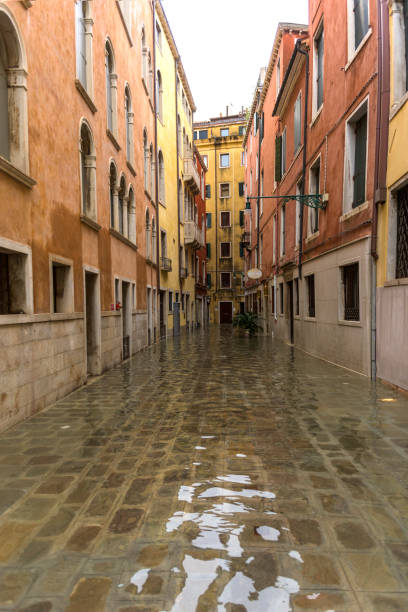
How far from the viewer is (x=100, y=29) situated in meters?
10.4

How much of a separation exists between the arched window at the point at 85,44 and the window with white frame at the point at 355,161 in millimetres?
6333

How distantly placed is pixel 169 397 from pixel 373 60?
26.5 ft

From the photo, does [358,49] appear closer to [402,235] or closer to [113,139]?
[402,235]

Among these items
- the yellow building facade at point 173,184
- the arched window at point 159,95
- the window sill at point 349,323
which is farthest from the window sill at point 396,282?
the arched window at point 159,95

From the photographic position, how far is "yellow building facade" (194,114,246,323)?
143ft

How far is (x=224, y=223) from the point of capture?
44094 millimetres

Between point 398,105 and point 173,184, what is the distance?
17701 mm

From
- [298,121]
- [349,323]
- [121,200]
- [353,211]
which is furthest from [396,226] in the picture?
[298,121]

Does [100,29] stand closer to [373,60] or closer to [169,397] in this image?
[373,60]

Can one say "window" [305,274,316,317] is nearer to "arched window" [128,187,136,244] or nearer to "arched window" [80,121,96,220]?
"arched window" [128,187,136,244]

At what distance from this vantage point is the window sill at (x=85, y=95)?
8508 millimetres

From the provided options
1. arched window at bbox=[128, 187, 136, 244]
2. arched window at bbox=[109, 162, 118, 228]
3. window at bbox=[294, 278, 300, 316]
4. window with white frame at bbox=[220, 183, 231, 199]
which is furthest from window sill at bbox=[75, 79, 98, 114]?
window with white frame at bbox=[220, 183, 231, 199]

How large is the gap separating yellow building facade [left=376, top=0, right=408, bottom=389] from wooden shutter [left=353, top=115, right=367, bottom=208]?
62.1 inches

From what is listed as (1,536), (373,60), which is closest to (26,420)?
(1,536)
